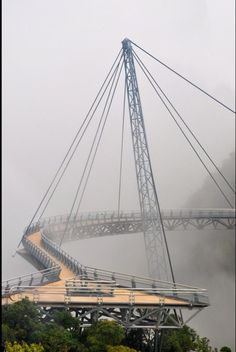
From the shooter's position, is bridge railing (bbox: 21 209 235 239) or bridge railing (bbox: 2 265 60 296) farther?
bridge railing (bbox: 21 209 235 239)

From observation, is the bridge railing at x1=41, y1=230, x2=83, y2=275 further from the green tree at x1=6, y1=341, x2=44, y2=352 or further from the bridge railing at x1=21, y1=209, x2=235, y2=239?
the green tree at x1=6, y1=341, x2=44, y2=352

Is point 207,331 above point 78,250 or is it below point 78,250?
below

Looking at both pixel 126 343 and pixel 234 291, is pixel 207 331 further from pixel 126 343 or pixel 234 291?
pixel 126 343

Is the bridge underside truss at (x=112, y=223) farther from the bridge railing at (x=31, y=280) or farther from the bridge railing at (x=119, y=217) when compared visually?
the bridge railing at (x=31, y=280)

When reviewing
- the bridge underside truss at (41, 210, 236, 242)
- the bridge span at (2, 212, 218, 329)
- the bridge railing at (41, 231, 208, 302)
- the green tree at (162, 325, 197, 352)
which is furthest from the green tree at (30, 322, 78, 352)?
the bridge underside truss at (41, 210, 236, 242)

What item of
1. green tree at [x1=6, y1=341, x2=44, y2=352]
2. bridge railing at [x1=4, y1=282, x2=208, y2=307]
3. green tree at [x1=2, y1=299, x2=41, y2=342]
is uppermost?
bridge railing at [x1=4, y1=282, x2=208, y2=307]

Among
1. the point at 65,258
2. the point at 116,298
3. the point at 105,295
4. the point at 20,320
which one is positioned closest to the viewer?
the point at 20,320

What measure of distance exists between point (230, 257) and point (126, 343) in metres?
78.5

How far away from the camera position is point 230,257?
100m

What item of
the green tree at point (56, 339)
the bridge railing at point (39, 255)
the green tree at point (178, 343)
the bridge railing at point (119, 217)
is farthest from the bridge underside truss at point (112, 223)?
the green tree at point (56, 339)

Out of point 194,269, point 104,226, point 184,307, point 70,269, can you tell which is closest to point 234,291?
point 194,269

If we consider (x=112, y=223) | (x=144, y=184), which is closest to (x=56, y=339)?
(x=144, y=184)

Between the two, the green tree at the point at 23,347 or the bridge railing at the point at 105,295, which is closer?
the green tree at the point at 23,347

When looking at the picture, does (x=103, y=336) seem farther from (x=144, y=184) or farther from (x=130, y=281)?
(x=144, y=184)
